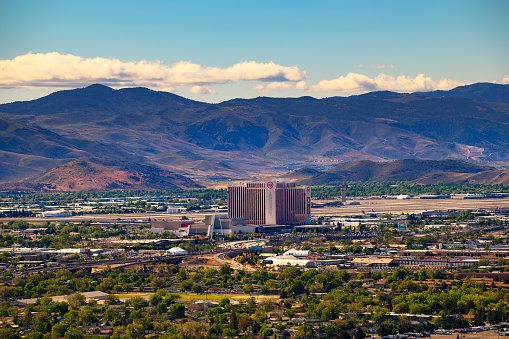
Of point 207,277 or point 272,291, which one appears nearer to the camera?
point 272,291

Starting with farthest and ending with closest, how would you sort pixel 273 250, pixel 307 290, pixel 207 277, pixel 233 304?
pixel 273 250 < pixel 207 277 < pixel 307 290 < pixel 233 304

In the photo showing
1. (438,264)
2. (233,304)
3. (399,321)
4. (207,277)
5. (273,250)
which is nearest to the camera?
(399,321)

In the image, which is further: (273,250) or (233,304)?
(273,250)

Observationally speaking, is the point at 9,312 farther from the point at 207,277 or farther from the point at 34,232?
the point at 34,232

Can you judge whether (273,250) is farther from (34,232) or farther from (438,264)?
(34,232)

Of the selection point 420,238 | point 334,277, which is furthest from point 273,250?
point 334,277

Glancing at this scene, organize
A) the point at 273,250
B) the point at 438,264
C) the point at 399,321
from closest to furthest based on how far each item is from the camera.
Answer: the point at 399,321, the point at 438,264, the point at 273,250

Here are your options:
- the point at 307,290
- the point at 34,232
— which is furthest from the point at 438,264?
the point at 34,232

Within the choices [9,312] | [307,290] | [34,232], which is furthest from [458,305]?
[34,232]

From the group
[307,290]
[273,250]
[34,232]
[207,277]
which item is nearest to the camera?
[307,290]
